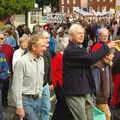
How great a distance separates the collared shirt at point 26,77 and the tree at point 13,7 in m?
39.8

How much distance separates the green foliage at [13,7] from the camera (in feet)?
157

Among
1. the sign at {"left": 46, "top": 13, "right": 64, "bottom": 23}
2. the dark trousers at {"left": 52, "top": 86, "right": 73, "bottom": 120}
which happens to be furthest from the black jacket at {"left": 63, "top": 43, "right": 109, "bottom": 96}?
the sign at {"left": 46, "top": 13, "right": 64, "bottom": 23}

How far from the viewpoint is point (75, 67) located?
7281 mm

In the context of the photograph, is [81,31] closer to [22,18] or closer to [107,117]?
[107,117]

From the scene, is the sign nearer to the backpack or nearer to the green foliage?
the green foliage

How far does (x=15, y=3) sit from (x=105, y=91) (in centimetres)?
4331

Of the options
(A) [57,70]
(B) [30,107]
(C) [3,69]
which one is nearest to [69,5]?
(C) [3,69]

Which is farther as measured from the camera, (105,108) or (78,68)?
(105,108)

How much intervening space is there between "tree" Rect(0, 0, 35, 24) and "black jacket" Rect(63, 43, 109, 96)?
39518mm

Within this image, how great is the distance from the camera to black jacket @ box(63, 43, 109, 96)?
7195 millimetres

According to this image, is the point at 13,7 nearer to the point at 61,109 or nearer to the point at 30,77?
the point at 61,109

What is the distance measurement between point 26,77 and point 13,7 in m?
42.8

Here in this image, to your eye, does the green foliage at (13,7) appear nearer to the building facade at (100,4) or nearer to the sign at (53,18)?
the sign at (53,18)

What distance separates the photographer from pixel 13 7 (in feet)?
162
